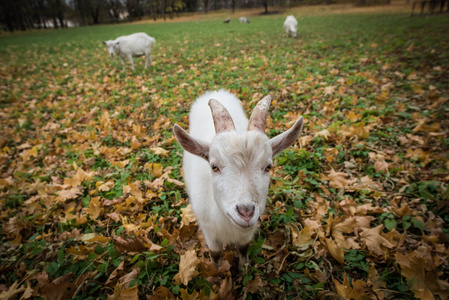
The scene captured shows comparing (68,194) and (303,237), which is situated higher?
(68,194)

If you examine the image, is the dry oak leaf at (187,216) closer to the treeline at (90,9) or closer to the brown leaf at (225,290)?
the brown leaf at (225,290)

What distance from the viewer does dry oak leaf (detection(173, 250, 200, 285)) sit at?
75.3 inches

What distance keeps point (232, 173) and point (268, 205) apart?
142 cm

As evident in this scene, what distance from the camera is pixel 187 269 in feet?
6.40

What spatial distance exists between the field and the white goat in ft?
1.11

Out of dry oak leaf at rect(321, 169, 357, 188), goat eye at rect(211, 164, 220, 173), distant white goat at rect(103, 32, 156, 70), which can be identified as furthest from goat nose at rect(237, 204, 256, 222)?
distant white goat at rect(103, 32, 156, 70)

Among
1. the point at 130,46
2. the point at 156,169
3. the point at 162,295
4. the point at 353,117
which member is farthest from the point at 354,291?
the point at 130,46

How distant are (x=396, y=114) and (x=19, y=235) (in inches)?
244

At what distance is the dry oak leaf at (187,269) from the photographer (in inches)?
75.3

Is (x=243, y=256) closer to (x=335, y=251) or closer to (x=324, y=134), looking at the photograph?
(x=335, y=251)

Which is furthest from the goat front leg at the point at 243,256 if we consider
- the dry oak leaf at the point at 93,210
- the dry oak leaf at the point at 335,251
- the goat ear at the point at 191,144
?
the dry oak leaf at the point at 93,210

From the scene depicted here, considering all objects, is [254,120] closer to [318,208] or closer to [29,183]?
[318,208]

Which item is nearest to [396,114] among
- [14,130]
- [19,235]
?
[19,235]

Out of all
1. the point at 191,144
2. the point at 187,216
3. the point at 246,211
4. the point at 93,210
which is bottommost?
the point at 187,216
